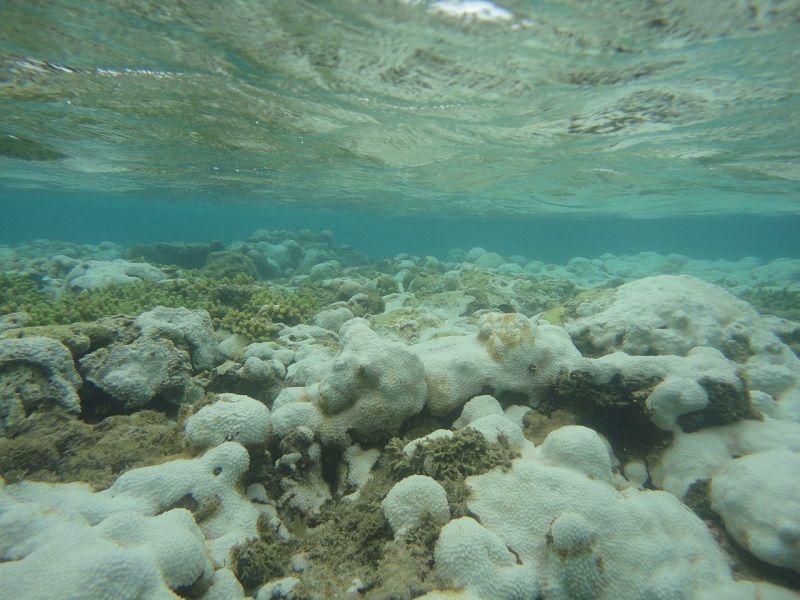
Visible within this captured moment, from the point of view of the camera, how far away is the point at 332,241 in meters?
35.8

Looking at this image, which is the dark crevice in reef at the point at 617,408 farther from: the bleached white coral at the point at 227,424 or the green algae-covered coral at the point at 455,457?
the bleached white coral at the point at 227,424

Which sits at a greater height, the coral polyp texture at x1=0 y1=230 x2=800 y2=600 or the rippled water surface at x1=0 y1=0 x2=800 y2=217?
the rippled water surface at x1=0 y1=0 x2=800 y2=217

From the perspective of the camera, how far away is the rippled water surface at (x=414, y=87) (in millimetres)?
8602

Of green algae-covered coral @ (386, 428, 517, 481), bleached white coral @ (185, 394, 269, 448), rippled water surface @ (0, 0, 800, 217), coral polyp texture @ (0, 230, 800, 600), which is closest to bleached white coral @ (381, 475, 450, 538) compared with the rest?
coral polyp texture @ (0, 230, 800, 600)

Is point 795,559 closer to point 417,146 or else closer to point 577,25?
point 577,25

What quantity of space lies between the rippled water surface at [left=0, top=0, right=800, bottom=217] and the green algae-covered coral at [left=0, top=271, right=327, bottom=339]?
5963mm

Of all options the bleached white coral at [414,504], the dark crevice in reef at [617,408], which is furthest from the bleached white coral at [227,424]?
A: the dark crevice in reef at [617,408]

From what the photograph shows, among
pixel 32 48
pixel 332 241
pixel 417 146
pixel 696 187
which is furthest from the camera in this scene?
pixel 332 241

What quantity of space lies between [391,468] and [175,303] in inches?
339

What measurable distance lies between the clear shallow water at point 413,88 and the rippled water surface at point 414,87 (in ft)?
0.20

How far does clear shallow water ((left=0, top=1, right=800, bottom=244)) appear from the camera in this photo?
864 centimetres

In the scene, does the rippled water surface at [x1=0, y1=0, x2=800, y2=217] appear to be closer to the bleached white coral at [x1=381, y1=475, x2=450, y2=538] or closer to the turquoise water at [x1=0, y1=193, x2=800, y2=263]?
the bleached white coral at [x1=381, y1=475, x2=450, y2=538]

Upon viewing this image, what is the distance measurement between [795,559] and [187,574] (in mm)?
4776

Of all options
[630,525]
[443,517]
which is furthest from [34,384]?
[630,525]
